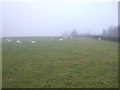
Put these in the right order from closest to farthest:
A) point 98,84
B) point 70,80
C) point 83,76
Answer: point 98,84 < point 70,80 < point 83,76

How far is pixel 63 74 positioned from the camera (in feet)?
22.5

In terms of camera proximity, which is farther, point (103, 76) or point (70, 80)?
point (103, 76)

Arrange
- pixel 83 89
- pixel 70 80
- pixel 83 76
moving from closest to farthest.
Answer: pixel 83 89
pixel 70 80
pixel 83 76

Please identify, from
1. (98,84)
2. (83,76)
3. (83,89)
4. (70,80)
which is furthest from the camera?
(83,76)

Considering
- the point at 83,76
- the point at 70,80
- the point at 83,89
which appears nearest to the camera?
the point at 83,89

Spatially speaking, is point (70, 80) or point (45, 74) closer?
point (70, 80)

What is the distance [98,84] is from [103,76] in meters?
1.03

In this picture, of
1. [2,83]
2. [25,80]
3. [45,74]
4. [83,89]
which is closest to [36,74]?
[45,74]

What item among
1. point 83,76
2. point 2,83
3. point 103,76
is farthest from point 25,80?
point 103,76

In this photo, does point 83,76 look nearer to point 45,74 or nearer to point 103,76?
point 103,76

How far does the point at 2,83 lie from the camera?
5738mm

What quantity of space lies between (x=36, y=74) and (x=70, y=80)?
4.68 feet

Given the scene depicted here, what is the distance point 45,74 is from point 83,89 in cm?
202

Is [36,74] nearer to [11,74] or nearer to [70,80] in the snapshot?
[11,74]
